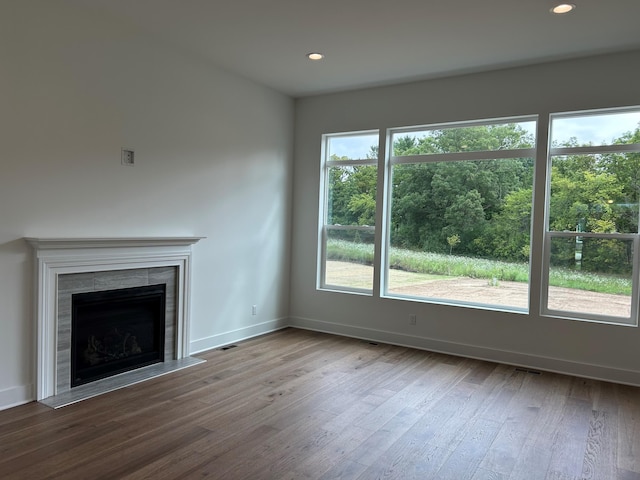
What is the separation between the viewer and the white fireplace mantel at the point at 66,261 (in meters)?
3.25

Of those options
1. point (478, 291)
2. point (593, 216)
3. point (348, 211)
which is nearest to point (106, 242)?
point (348, 211)

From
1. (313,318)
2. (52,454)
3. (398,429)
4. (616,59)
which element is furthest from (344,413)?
(616,59)

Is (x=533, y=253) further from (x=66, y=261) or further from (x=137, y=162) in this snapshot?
(x=66, y=261)

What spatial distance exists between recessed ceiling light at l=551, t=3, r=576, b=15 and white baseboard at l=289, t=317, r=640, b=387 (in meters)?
2.95

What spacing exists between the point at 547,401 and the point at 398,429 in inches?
53.4

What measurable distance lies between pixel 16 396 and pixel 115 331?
826 mm

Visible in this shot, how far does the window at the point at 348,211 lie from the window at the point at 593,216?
1.90 metres

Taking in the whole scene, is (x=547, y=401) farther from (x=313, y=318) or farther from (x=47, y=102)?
(x=47, y=102)

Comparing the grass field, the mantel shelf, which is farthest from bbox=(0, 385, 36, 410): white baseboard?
the grass field

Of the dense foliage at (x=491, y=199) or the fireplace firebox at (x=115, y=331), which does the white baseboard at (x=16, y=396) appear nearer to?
the fireplace firebox at (x=115, y=331)

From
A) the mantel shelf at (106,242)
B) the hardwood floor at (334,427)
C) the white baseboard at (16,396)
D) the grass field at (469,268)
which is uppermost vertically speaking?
the mantel shelf at (106,242)

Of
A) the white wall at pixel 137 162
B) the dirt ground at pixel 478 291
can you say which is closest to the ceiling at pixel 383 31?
the white wall at pixel 137 162

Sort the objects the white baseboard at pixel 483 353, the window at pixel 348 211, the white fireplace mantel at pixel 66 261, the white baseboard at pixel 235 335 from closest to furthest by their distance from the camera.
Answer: the white fireplace mantel at pixel 66 261
the white baseboard at pixel 483 353
the white baseboard at pixel 235 335
the window at pixel 348 211

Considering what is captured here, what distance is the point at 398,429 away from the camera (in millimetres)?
2992
